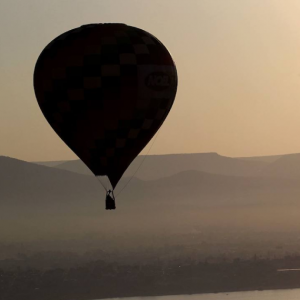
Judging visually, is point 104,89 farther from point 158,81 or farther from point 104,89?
point 158,81

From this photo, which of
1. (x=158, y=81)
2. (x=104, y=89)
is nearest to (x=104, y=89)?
(x=104, y=89)

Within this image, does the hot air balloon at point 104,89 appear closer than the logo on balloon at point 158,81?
Yes

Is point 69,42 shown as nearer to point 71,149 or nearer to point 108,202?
point 71,149

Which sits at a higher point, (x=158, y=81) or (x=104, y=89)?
(x=158, y=81)

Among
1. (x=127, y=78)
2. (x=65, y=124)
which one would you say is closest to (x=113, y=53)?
(x=127, y=78)

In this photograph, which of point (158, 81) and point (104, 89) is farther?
point (158, 81)
